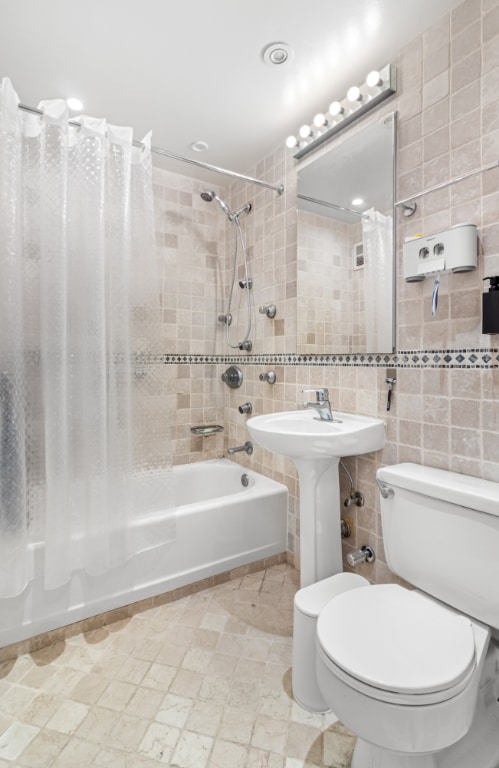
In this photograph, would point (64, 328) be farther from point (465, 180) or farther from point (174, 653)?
point (465, 180)

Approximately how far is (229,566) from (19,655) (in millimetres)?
935

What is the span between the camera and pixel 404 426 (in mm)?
1465

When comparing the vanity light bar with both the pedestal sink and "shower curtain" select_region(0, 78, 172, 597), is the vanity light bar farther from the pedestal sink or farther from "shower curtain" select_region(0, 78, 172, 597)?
the pedestal sink

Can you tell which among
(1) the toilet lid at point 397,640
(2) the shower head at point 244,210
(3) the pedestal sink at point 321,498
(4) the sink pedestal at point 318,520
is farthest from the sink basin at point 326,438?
(2) the shower head at point 244,210

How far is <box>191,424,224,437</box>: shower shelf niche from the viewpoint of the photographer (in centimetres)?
254

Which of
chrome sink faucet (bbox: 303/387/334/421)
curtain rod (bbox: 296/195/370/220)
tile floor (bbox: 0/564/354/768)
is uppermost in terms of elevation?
curtain rod (bbox: 296/195/370/220)

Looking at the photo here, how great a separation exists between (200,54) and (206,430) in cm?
196

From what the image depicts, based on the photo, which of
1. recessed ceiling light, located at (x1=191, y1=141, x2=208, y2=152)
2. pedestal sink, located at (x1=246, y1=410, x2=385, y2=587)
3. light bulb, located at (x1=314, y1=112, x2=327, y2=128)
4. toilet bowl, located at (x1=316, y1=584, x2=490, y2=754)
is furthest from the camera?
recessed ceiling light, located at (x1=191, y1=141, x2=208, y2=152)

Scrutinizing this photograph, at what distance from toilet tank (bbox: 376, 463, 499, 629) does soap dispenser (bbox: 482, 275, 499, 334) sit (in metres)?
0.48

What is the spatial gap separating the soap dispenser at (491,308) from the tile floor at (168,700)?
1.33 metres

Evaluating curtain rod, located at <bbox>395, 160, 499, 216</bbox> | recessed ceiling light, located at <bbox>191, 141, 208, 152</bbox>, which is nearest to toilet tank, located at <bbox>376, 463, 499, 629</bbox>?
curtain rod, located at <bbox>395, 160, 499, 216</bbox>

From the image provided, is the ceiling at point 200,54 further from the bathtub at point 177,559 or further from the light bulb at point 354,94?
the bathtub at point 177,559

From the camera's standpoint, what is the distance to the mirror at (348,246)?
5.00 ft

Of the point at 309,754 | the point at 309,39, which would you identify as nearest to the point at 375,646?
the point at 309,754
